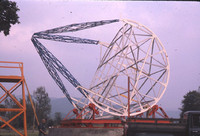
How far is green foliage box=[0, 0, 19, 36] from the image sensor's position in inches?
1252

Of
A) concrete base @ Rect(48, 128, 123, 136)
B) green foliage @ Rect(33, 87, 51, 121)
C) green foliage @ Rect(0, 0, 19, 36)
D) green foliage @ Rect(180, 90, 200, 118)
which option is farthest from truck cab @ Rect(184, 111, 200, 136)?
green foliage @ Rect(33, 87, 51, 121)

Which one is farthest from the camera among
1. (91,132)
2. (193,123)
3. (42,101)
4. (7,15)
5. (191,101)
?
(42,101)

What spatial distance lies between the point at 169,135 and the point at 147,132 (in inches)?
55.3

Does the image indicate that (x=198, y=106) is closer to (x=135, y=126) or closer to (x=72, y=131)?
(x=72, y=131)

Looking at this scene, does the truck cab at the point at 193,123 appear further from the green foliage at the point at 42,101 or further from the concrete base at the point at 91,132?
the green foliage at the point at 42,101

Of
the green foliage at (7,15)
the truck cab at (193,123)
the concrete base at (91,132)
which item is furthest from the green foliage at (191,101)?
the truck cab at (193,123)

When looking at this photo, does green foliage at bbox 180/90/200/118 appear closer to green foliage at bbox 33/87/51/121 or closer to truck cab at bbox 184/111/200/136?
green foliage at bbox 33/87/51/121

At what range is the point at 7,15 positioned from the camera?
3197cm

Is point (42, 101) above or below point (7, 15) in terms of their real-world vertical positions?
below

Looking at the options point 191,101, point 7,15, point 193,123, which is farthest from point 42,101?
point 193,123

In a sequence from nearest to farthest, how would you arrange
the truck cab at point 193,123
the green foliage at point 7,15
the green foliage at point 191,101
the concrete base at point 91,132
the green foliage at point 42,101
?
the truck cab at point 193,123, the concrete base at point 91,132, the green foliage at point 7,15, the green foliage at point 191,101, the green foliage at point 42,101

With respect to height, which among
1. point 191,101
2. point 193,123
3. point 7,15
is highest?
Answer: point 7,15

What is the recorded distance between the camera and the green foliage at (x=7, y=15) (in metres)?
31.8

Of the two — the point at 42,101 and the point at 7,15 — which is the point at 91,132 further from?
the point at 42,101
